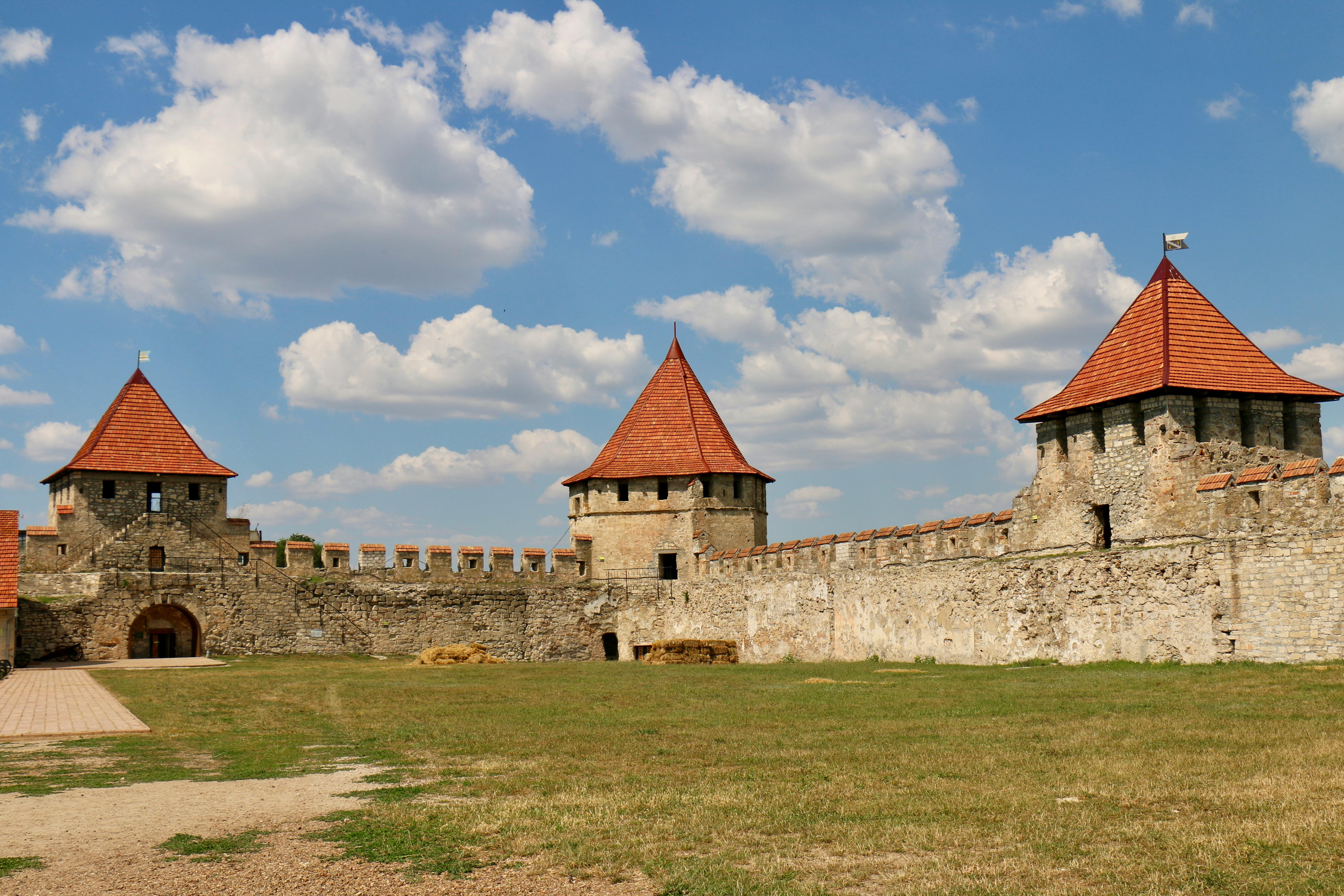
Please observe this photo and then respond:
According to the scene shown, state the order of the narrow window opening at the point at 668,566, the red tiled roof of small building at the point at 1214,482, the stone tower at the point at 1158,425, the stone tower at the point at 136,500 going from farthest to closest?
the narrow window opening at the point at 668,566 < the stone tower at the point at 136,500 < the stone tower at the point at 1158,425 < the red tiled roof of small building at the point at 1214,482

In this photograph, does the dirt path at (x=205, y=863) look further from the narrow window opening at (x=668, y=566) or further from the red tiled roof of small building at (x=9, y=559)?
the narrow window opening at (x=668, y=566)

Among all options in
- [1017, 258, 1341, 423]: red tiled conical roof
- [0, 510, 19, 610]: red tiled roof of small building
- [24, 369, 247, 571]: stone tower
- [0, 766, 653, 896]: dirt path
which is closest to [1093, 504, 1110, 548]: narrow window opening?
[1017, 258, 1341, 423]: red tiled conical roof

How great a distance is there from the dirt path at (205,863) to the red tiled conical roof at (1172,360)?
16.6 metres

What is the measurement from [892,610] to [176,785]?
57.2ft

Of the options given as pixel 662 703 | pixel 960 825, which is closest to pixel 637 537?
pixel 662 703

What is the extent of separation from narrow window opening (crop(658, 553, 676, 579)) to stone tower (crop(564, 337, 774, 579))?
3cm

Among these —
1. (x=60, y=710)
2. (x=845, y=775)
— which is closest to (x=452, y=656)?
(x=60, y=710)

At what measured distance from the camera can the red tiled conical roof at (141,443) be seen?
33.9 m

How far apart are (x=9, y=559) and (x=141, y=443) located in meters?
9.31

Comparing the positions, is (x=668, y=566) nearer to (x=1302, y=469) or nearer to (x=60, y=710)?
(x=60, y=710)

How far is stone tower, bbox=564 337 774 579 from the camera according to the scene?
114 feet

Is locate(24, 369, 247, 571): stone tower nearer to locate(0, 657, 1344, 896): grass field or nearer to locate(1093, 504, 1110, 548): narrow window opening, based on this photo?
locate(0, 657, 1344, 896): grass field

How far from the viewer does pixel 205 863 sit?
5938 mm

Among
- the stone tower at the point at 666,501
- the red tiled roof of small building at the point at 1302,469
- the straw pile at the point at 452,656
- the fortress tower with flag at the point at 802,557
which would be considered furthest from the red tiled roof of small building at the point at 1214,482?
the stone tower at the point at 666,501
